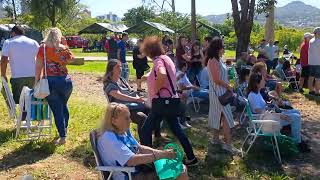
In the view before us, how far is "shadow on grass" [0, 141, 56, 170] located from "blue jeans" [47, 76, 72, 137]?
32 centimetres

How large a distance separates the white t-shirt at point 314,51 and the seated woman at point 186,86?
3653 mm

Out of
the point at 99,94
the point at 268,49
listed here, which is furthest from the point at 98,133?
the point at 268,49

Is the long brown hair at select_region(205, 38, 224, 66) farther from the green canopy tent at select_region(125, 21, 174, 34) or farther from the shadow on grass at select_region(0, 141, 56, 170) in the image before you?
the green canopy tent at select_region(125, 21, 174, 34)

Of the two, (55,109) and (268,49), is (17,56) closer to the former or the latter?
(55,109)

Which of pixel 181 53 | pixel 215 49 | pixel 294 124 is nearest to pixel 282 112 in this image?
pixel 294 124

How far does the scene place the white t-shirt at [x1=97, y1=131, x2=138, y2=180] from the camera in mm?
3820

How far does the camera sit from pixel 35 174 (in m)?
5.36

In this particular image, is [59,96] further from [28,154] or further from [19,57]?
[19,57]

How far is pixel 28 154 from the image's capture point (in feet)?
20.0

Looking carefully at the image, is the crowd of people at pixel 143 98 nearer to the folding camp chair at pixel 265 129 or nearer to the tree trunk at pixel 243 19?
the folding camp chair at pixel 265 129

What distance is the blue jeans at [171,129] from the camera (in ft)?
18.0

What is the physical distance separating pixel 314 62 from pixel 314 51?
0.97 ft

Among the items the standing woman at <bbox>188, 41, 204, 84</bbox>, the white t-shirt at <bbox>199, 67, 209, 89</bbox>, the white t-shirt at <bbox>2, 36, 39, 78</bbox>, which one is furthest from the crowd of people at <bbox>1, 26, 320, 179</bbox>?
the standing woman at <bbox>188, 41, 204, 84</bbox>

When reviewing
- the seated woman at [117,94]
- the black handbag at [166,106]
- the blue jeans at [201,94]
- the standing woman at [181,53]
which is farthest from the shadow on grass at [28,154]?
the standing woman at [181,53]
